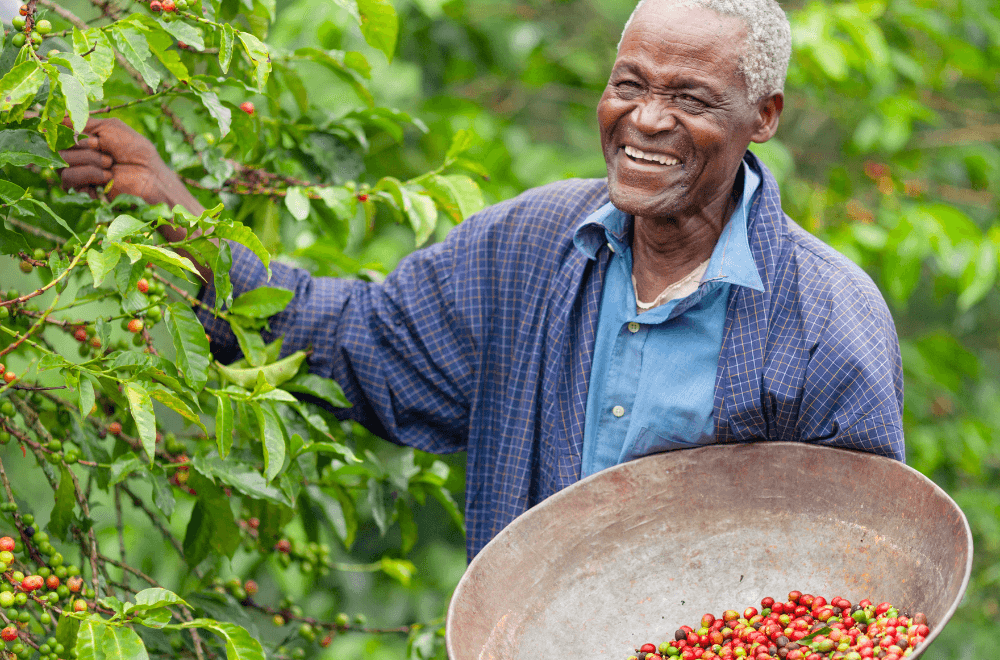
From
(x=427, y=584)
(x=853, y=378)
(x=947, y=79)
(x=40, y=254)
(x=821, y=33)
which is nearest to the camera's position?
(x=40, y=254)

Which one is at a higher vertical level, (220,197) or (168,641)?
(220,197)

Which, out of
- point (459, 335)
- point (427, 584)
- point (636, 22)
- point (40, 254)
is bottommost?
point (427, 584)

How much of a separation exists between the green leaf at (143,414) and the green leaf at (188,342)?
0.33 ft

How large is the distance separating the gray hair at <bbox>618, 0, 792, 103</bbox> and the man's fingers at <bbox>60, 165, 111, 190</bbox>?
0.78 m

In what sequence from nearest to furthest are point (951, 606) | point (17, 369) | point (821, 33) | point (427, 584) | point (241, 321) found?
1. point (951, 606)
2. point (241, 321)
3. point (17, 369)
4. point (821, 33)
5. point (427, 584)

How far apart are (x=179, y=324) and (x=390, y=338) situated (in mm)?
461

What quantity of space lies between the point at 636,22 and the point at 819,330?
50 centimetres

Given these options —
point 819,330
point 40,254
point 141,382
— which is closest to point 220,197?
point 40,254

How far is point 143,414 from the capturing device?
117 centimetres

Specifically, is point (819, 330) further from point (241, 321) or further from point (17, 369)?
point (17, 369)

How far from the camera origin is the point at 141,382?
1209 mm

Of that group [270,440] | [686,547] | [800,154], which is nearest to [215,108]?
[270,440]

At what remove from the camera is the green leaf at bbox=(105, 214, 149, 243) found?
1.15 metres

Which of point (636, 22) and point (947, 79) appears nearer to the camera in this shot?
point (636, 22)
